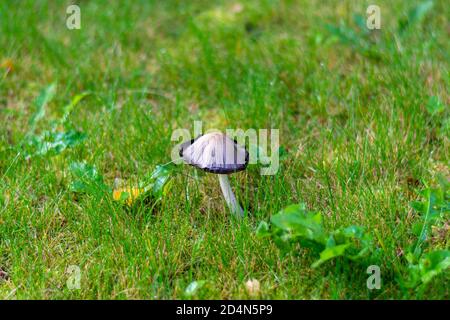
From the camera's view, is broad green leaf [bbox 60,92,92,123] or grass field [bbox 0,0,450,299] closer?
grass field [bbox 0,0,450,299]

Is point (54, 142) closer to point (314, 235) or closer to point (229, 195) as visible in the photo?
point (229, 195)

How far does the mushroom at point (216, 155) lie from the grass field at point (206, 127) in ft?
0.83

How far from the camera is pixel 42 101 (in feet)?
13.9

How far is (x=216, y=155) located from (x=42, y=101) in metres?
1.73

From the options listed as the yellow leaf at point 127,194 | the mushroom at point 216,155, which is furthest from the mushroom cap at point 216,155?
the yellow leaf at point 127,194

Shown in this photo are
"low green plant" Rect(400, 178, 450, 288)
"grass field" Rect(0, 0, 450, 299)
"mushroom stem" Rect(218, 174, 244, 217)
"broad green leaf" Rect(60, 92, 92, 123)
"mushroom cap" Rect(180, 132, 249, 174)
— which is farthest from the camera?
"broad green leaf" Rect(60, 92, 92, 123)

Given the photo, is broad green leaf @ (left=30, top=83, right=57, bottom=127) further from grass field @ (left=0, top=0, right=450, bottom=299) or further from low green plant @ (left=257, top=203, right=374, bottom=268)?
low green plant @ (left=257, top=203, right=374, bottom=268)

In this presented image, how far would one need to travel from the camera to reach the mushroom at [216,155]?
2.98 meters

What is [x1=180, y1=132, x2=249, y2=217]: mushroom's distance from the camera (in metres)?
2.98

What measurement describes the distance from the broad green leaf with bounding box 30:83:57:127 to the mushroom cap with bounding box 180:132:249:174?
1412 millimetres

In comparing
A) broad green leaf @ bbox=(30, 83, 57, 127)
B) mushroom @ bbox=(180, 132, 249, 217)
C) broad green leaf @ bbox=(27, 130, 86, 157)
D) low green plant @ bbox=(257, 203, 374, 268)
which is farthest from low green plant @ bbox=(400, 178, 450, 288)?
broad green leaf @ bbox=(30, 83, 57, 127)

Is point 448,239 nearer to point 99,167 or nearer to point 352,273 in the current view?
point 352,273

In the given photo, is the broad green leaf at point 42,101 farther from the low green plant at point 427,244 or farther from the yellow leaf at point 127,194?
the low green plant at point 427,244

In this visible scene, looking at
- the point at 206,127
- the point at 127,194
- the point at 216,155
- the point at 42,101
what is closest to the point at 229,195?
the point at 216,155
